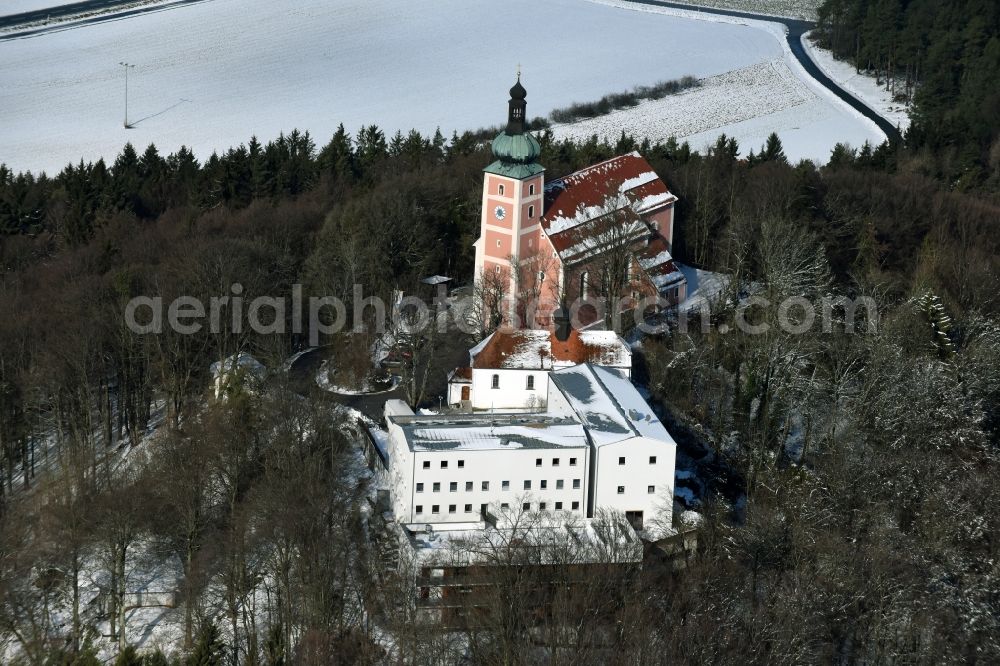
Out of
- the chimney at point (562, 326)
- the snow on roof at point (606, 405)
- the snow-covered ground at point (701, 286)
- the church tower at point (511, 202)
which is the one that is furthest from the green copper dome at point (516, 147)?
the snow on roof at point (606, 405)

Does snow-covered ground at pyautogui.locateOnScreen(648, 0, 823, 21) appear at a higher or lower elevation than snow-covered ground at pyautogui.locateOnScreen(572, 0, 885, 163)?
higher

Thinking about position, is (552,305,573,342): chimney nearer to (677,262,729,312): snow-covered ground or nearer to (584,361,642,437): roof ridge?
(584,361,642,437): roof ridge

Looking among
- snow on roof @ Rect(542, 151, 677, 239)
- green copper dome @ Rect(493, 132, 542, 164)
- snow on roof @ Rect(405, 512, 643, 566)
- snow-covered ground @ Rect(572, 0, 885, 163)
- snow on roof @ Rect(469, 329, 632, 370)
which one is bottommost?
snow-covered ground @ Rect(572, 0, 885, 163)

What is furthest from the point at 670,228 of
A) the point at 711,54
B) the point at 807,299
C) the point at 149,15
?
the point at 149,15

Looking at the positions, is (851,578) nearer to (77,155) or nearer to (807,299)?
(807,299)

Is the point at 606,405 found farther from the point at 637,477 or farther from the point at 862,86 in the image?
the point at 862,86

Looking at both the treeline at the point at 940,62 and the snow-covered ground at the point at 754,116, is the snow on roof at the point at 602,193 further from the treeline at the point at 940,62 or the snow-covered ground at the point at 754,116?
the snow-covered ground at the point at 754,116

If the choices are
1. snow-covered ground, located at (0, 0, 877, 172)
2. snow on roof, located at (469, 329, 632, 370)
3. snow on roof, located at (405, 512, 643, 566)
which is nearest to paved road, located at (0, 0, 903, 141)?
snow-covered ground, located at (0, 0, 877, 172)
